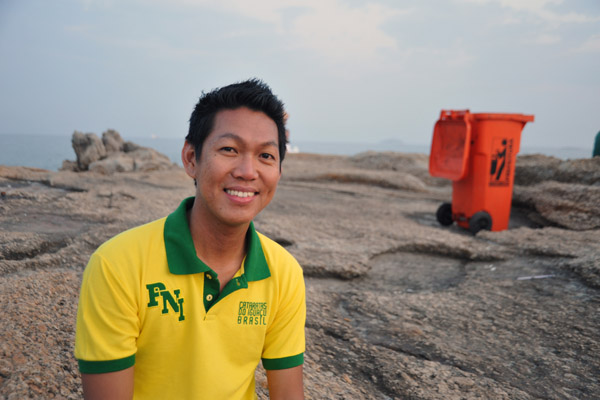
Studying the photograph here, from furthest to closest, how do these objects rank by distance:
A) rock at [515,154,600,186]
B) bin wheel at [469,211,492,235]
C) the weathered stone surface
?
rock at [515,154,600,186], bin wheel at [469,211,492,235], the weathered stone surface

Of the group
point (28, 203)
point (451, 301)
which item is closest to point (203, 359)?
point (451, 301)

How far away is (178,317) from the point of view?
1.25 meters

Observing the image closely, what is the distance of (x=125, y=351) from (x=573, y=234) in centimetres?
442

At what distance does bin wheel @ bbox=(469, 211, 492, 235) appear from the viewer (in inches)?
191

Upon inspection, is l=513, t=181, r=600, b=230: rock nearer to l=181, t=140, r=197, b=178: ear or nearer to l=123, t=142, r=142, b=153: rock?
l=181, t=140, r=197, b=178: ear

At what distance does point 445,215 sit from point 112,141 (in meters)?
8.46

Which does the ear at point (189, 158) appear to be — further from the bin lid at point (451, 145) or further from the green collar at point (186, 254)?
the bin lid at point (451, 145)

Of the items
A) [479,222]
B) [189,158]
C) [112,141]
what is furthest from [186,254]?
[112,141]

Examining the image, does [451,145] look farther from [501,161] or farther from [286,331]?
[286,331]

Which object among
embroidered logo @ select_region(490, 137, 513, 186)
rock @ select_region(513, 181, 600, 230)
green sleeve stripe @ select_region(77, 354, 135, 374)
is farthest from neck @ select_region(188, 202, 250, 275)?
rock @ select_region(513, 181, 600, 230)

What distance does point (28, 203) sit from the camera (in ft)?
13.3

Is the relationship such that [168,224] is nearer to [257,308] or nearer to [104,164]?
[257,308]

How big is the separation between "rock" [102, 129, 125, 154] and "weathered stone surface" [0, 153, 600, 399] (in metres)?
5.19

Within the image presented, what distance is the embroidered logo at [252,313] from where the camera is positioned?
1.34 metres
